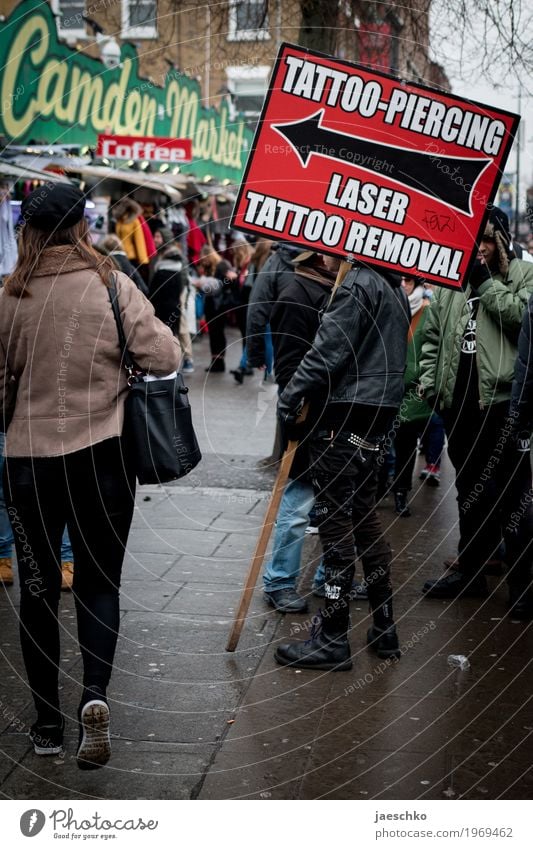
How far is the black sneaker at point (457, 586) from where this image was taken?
5.94 m

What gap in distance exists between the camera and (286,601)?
222 inches

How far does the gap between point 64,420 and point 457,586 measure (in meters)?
2.89

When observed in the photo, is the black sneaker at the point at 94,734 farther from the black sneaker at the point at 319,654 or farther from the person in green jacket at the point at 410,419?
the person in green jacket at the point at 410,419

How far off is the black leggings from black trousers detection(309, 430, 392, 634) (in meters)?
1.11

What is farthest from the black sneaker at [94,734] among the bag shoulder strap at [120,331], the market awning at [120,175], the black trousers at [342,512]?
the market awning at [120,175]

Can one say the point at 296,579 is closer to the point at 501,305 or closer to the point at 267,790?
the point at 501,305

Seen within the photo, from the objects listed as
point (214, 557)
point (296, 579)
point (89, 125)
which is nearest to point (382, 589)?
point (296, 579)

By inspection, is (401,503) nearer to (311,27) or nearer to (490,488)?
(490,488)

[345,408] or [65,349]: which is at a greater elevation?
[65,349]

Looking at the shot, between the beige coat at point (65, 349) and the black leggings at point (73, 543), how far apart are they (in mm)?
83

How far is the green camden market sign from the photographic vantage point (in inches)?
478

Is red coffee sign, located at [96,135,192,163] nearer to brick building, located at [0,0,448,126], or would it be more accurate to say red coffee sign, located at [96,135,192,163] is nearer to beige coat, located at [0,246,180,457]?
brick building, located at [0,0,448,126]

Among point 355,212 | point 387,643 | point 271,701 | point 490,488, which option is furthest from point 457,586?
point 355,212
